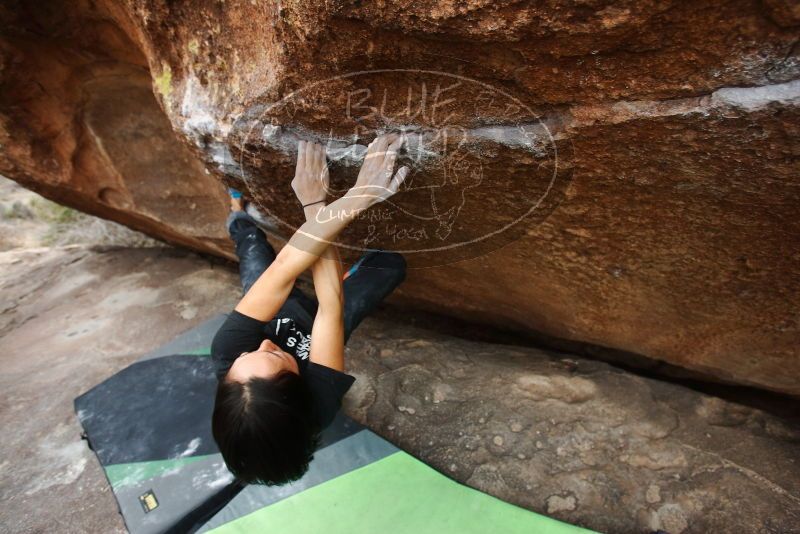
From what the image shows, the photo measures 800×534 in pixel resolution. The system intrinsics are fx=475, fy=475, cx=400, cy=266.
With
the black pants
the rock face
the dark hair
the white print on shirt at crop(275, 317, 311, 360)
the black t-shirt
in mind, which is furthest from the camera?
the black pants

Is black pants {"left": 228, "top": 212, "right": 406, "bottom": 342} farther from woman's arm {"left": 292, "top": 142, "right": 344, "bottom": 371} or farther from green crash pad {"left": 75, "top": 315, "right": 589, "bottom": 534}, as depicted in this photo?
green crash pad {"left": 75, "top": 315, "right": 589, "bottom": 534}

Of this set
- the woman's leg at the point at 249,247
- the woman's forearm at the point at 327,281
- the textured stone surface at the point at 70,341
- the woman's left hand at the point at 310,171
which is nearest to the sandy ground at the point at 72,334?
the textured stone surface at the point at 70,341

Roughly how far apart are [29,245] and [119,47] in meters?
2.98

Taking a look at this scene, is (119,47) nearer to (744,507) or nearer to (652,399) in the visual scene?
(652,399)

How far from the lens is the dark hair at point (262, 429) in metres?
1.05

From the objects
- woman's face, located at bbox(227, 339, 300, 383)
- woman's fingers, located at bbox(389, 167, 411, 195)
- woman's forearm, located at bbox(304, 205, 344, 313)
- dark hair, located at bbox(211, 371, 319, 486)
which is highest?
woman's fingers, located at bbox(389, 167, 411, 195)

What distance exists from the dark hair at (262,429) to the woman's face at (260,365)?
17mm

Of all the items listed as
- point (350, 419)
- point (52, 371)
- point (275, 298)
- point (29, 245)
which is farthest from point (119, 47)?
point (29, 245)

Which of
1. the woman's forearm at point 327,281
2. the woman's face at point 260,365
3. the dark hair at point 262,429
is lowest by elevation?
the dark hair at point 262,429

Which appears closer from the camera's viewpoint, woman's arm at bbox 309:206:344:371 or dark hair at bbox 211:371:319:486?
dark hair at bbox 211:371:319:486

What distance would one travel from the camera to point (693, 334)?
4.59 ft

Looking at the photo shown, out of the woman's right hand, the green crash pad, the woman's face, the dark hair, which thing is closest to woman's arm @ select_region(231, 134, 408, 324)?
the woman's right hand

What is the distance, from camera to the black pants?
1531mm

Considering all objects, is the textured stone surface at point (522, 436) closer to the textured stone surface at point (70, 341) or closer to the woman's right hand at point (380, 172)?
the textured stone surface at point (70, 341)
